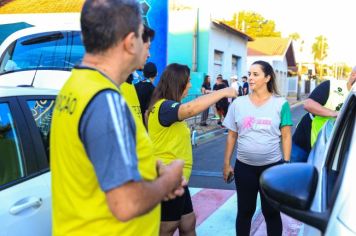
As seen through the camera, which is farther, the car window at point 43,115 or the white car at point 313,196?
the car window at point 43,115

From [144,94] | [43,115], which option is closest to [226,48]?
[144,94]

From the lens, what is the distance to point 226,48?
23719 millimetres

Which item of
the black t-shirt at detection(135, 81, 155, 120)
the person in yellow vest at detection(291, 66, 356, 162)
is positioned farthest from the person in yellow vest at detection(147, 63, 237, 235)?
the black t-shirt at detection(135, 81, 155, 120)

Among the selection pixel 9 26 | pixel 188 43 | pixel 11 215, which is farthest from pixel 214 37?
pixel 11 215

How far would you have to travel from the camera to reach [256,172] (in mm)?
3846

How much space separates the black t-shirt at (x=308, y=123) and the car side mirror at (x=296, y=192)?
107 inches

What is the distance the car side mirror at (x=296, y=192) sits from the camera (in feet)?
5.08

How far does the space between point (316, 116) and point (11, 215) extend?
3.15 meters

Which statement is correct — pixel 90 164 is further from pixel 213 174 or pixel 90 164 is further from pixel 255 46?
pixel 255 46

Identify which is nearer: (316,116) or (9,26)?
(316,116)

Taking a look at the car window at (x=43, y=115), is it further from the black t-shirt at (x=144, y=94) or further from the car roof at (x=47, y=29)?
the car roof at (x=47, y=29)

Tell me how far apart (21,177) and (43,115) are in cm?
53

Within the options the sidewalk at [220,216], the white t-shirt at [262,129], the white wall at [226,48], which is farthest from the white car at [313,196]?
the white wall at [226,48]

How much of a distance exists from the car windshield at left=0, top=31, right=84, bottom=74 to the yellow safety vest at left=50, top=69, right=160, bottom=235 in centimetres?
457
